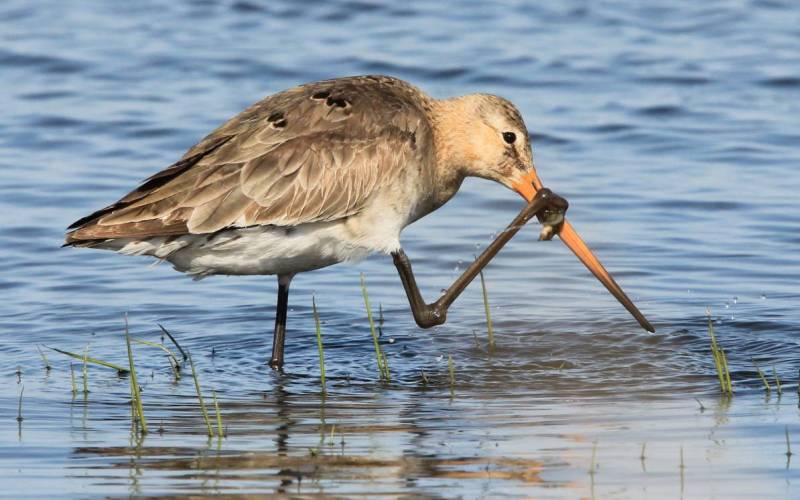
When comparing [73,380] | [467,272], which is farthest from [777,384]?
[73,380]

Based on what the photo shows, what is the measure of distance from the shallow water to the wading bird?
56cm

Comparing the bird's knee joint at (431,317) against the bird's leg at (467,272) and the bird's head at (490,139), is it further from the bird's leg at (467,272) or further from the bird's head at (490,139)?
the bird's head at (490,139)

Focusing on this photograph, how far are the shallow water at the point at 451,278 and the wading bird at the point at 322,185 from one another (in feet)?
1.83

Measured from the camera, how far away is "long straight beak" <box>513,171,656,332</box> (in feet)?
25.1

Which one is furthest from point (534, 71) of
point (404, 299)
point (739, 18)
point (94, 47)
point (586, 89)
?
point (404, 299)

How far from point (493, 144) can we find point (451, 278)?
1.82 m

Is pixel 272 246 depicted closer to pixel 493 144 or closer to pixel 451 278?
pixel 493 144

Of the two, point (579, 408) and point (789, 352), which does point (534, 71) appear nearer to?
point (789, 352)

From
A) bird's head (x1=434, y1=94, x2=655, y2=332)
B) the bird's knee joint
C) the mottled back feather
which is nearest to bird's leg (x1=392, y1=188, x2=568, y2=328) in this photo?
the bird's knee joint

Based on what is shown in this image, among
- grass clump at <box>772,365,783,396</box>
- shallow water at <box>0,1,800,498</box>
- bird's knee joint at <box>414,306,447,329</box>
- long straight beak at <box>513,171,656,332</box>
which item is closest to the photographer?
shallow water at <box>0,1,800,498</box>

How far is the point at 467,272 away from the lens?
7836 mm

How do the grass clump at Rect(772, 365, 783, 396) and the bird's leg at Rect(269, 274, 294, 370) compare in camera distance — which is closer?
the grass clump at Rect(772, 365, 783, 396)

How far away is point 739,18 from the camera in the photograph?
52.0 feet

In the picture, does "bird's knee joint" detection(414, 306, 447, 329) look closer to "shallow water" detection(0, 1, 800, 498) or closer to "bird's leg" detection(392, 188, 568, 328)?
"bird's leg" detection(392, 188, 568, 328)
